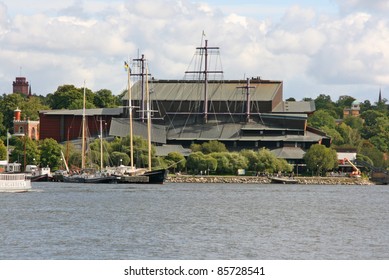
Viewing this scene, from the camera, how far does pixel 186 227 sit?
66.2 metres

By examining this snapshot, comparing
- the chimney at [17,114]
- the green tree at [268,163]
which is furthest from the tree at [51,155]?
the chimney at [17,114]

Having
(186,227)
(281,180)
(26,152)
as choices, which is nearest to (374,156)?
(281,180)

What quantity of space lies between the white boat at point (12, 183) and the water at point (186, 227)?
3.28 feet

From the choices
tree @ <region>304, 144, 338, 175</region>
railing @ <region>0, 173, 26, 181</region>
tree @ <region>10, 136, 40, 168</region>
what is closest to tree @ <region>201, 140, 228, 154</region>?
tree @ <region>304, 144, 338, 175</region>

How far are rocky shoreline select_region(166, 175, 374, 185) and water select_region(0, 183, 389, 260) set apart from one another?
49155 mm

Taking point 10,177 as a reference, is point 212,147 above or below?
above

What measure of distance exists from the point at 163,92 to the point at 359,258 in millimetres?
127146

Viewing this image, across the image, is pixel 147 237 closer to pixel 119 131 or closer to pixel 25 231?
pixel 25 231

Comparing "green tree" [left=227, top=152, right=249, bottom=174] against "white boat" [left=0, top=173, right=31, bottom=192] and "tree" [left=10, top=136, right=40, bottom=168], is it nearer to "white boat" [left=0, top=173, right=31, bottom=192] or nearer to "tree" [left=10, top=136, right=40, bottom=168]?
"tree" [left=10, top=136, right=40, bottom=168]

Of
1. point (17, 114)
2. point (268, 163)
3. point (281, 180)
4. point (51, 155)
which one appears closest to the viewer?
point (281, 180)

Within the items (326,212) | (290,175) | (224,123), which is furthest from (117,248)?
(224,123)

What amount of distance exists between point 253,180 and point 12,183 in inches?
2307

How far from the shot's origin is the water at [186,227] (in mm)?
54250

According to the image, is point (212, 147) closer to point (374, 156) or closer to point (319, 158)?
point (319, 158)
